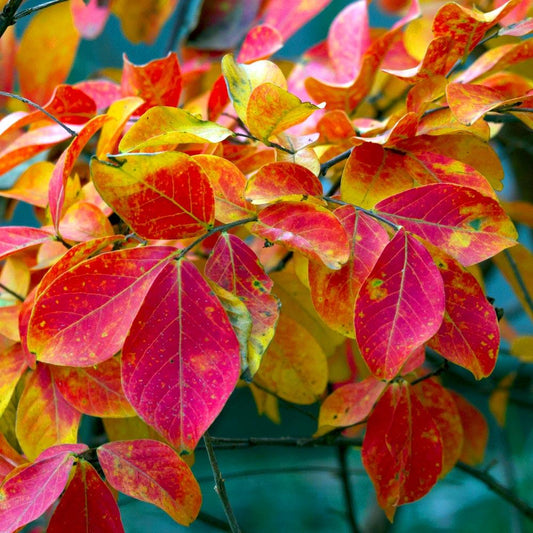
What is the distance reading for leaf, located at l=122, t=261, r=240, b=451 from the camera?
11.5 inches

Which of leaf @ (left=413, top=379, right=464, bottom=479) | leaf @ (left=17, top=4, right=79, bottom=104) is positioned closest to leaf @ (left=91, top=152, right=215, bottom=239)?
leaf @ (left=413, top=379, right=464, bottom=479)

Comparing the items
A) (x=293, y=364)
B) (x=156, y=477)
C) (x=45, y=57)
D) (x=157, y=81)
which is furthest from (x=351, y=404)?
(x=45, y=57)

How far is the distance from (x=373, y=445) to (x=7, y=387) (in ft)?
0.75

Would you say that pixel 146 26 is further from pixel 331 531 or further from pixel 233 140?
pixel 331 531

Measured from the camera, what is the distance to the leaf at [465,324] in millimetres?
323

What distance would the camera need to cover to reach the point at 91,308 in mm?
310

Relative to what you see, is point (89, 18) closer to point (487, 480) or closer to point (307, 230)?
point (307, 230)

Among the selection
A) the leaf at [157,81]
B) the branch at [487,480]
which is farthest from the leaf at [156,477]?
the branch at [487,480]

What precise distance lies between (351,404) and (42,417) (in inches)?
7.9

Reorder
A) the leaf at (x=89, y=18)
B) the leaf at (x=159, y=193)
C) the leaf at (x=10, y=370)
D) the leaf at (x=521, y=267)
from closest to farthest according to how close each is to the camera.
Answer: the leaf at (x=159, y=193) → the leaf at (x=10, y=370) → the leaf at (x=521, y=267) → the leaf at (x=89, y=18)

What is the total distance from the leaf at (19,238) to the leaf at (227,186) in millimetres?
123

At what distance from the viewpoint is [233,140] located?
0.51 meters

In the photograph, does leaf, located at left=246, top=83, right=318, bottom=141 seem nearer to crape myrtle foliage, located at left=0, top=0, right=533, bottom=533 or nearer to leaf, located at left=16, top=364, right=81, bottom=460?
crape myrtle foliage, located at left=0, top=0, right=533, bottom=533

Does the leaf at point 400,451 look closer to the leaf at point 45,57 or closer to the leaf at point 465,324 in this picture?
the leaf at point 465,324
